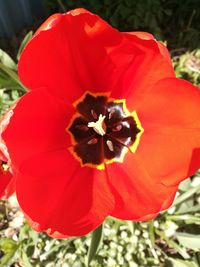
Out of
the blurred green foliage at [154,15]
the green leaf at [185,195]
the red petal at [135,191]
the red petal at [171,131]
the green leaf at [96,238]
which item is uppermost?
the red petal at [171,131]

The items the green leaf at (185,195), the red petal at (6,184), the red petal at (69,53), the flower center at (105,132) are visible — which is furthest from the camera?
the green leaf at (185,195)

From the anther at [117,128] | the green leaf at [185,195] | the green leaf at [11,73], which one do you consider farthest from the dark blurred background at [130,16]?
the anther at [117,128]

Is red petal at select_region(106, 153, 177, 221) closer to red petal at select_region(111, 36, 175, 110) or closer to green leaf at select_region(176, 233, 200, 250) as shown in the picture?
red petal at select_region(111, 36, 175, 110)

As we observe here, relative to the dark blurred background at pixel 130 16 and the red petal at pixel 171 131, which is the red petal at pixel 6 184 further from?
the dark blurred background at pixel 130 16

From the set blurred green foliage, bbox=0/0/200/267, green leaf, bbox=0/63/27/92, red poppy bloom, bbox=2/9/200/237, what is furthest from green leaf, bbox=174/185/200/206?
green leaf, bbox=0/63/27/92

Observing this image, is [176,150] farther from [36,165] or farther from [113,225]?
[113,225]
